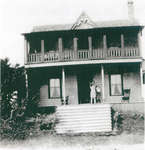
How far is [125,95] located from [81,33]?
5.39m

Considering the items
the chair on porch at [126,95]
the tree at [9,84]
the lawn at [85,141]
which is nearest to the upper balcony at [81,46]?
the tree at [9,84]

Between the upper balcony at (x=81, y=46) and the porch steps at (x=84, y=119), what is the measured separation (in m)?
4.11

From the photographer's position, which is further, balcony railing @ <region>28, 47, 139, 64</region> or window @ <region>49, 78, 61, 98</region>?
window @ <region>49, 78, 61, 98</region>

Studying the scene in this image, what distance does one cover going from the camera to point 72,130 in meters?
19.7

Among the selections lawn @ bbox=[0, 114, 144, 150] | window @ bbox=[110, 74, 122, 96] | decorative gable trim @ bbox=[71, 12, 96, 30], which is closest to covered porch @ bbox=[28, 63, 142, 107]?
window @ bbox=[110, 74, 122, 96]

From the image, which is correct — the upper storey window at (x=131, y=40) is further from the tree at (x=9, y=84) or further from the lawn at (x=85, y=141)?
the tree at (x=9, y=84)

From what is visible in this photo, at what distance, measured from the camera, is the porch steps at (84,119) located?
64.8 feet

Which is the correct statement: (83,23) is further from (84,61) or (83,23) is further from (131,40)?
(131,40)

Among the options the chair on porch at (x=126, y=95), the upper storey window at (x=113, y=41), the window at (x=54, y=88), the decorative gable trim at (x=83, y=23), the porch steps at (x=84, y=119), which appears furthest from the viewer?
the window at (x=54, y=88)

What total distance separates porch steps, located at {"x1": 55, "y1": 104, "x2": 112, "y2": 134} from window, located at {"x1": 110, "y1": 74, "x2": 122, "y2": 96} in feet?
13.8

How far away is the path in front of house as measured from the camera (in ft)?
56.4

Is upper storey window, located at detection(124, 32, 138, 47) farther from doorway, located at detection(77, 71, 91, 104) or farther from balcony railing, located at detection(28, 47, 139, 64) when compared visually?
doorway, located at detection(77, 71, 91, 104)

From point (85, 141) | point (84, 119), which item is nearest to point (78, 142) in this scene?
point (85, 141)

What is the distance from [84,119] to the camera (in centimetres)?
2002
